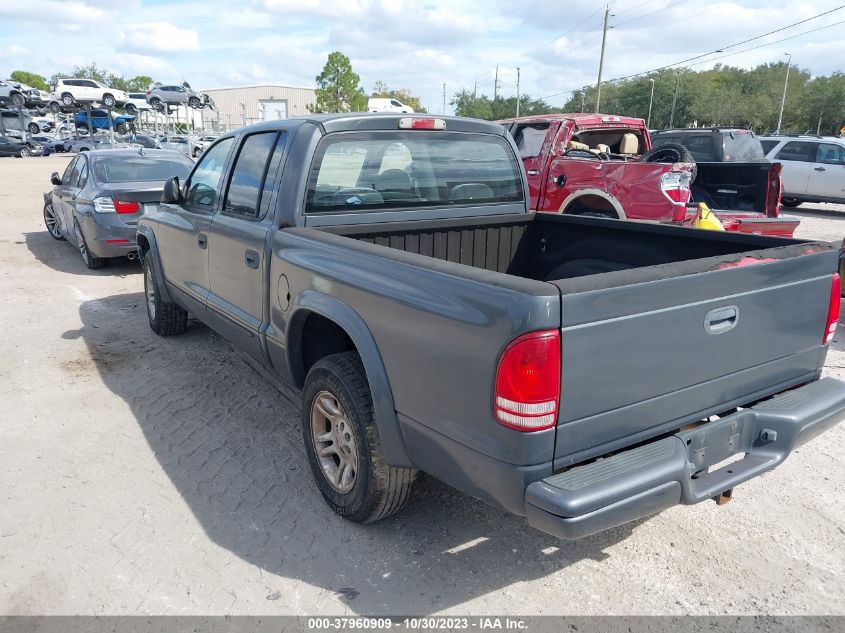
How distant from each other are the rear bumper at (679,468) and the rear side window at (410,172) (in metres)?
2.17

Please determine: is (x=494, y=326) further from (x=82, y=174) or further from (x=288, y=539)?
(x=82, y=174)

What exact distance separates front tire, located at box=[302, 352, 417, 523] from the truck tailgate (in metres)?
0.95

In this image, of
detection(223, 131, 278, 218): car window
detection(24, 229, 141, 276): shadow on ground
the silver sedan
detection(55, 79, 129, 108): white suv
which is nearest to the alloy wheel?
detection(223, 131, 278, 218): car window

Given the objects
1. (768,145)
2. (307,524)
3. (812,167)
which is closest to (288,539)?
(307,524)

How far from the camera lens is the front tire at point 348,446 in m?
2.82

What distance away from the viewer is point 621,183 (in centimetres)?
730

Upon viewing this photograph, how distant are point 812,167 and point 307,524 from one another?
16.4 metres

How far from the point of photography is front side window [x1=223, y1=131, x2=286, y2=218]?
379cm

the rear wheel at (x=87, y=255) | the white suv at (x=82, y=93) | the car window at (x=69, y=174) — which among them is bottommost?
the rear wheel at (x=87, y=255)

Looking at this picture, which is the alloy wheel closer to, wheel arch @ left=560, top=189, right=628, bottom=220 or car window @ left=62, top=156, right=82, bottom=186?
wheel arch @ left=560, top=189, right=628, bottom=220

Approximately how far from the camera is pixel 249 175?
3.95 m

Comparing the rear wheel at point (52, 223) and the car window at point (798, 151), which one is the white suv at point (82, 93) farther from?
the car window at point (798, 151)

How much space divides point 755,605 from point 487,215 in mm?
2654

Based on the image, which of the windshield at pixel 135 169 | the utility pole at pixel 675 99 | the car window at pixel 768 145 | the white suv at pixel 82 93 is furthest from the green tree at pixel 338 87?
the windshield at pixel 135 169
